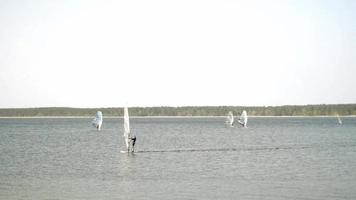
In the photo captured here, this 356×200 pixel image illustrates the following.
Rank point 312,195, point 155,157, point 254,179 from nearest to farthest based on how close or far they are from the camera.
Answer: point 312,195, point 254,179, point 155,157

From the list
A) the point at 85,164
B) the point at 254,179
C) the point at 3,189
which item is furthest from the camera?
the point at 85,164

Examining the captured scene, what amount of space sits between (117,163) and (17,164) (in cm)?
649

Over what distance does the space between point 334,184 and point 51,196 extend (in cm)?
1295

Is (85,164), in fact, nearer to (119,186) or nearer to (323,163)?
(119,186)

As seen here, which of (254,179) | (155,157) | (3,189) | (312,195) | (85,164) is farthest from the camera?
(155,157)

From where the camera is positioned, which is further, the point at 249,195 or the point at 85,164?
the point at 85,164

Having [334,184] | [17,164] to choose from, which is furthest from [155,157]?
[334,184]

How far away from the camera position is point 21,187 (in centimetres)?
2847

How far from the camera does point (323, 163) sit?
41.0 meters

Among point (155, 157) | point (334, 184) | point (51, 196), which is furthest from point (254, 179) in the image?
point (155, 157)

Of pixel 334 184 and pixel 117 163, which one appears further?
pixel 117 163

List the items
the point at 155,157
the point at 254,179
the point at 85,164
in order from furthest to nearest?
the point at 155,157
the point at 85,164
the point at 254,179

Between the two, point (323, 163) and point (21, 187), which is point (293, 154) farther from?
point (21, 187)

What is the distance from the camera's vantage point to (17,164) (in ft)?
134
